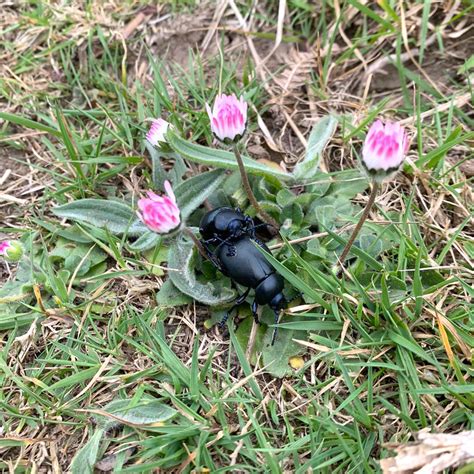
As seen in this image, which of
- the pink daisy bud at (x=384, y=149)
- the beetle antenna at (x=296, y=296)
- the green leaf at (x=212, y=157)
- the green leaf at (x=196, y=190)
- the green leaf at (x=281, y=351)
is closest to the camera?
the pink daisy bud at (x=384, y=149)

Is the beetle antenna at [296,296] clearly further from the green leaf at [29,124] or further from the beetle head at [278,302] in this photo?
the green leaf at [29,124]

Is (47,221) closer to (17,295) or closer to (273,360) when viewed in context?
(17,295)

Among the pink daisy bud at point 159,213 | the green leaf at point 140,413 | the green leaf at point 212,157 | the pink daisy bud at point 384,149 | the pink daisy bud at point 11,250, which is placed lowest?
the green leaf at point 140,413

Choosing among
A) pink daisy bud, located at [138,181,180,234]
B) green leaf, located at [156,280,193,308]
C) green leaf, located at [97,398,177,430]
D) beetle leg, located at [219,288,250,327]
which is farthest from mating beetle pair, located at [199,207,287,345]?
green leaf, located at [97,398,177,430]

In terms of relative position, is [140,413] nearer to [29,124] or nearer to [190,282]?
[190,282]

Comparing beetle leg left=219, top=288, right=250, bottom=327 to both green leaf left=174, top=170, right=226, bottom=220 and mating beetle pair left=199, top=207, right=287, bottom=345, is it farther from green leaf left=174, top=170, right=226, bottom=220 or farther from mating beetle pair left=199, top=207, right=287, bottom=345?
green leaf left=174, top=170, right=226, bottom=220

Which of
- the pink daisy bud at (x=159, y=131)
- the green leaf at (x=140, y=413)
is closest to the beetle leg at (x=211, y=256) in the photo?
the pink daisy bud at (x=159, y=131)
